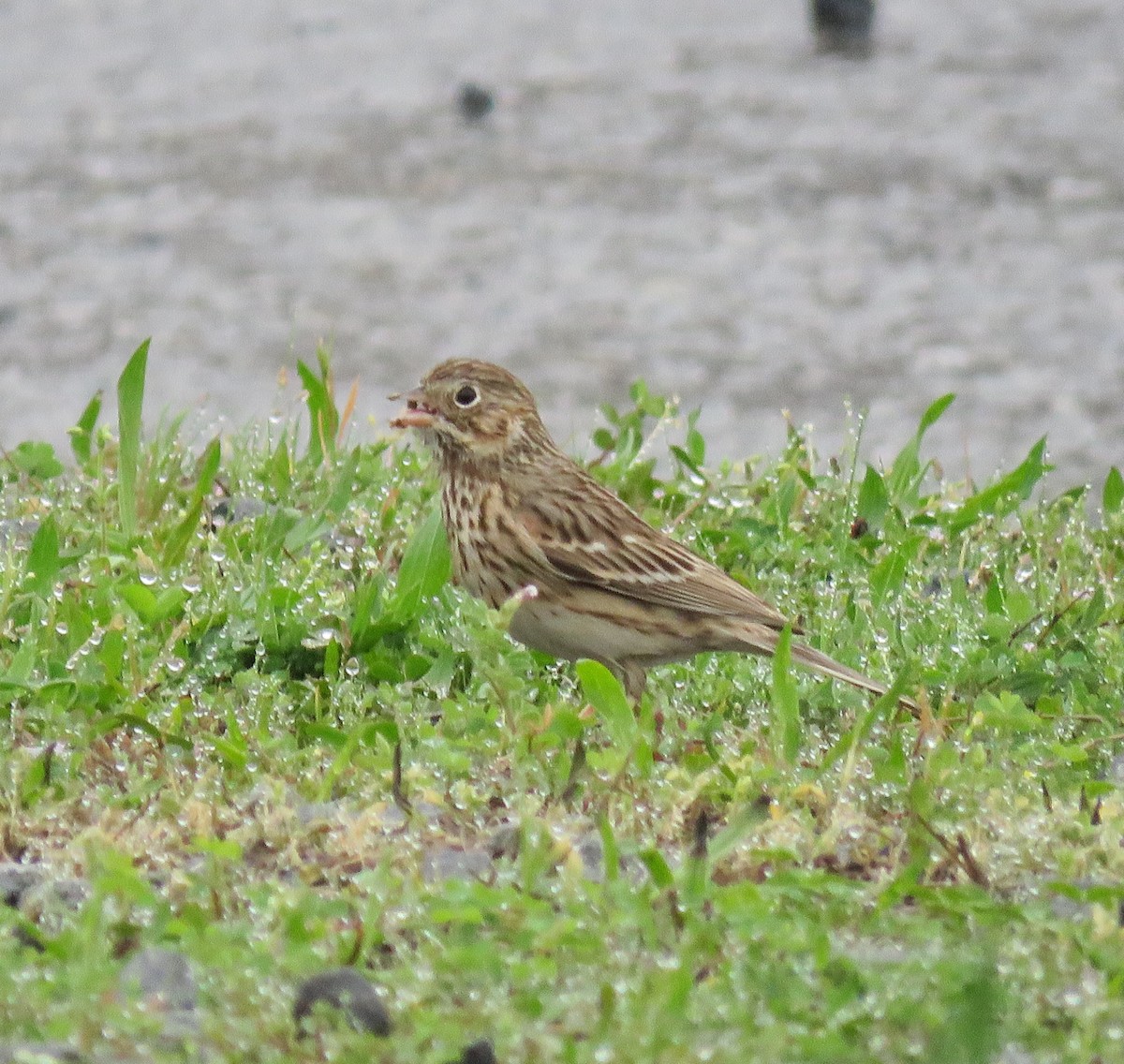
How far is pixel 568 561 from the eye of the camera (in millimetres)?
6043

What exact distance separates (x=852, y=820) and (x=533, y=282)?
389 inches

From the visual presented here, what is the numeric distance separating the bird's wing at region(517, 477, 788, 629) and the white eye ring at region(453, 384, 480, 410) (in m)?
0.37

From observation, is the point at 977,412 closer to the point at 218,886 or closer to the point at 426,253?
the point at 426,253

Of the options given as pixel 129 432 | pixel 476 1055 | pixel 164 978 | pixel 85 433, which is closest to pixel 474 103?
pixel 85 433

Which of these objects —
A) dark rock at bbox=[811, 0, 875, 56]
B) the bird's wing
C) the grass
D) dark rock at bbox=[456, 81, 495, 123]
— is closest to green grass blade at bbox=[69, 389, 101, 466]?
the grass

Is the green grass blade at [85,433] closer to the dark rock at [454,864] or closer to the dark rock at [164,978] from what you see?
the dark rock at [454,864]

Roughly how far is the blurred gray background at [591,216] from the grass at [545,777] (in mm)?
4174

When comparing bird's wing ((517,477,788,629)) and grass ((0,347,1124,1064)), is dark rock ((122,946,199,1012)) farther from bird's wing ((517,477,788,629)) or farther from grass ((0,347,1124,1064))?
bird's wing ((517,477,788,629))

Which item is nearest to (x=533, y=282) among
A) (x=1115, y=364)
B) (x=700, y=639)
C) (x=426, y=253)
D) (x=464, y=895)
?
(x=426, y=253)

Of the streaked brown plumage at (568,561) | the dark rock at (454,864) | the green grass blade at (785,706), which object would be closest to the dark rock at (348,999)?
the dark rock at (454,864)

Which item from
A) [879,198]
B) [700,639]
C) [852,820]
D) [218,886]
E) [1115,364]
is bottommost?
[218,886]

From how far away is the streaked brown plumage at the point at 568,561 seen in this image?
19.6 feet

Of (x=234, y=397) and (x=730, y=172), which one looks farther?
(x=730, y=172)

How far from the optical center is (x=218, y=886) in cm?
432
